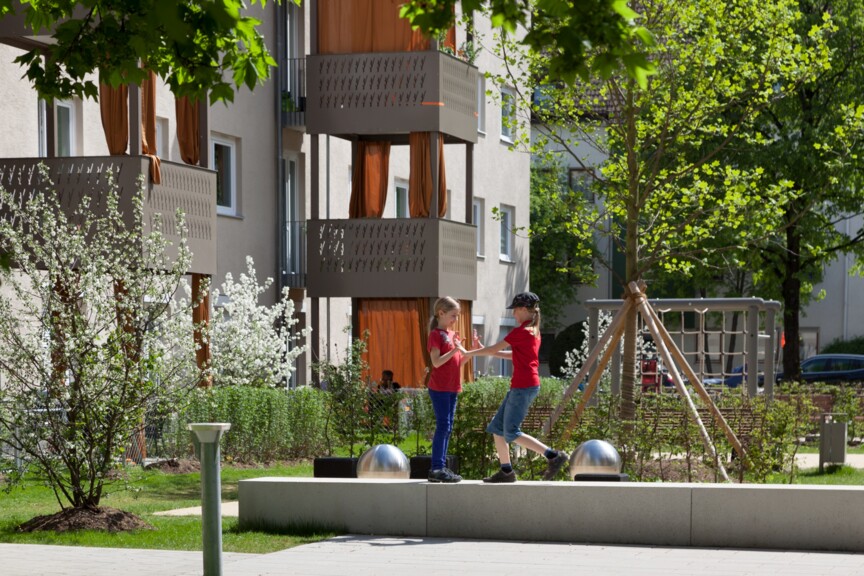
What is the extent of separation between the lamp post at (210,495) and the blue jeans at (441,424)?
11.9 feet

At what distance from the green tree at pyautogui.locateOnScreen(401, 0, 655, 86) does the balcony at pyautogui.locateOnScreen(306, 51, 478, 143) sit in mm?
20007

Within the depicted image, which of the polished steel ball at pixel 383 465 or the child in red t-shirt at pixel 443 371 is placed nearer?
the child in red t-shirt at pixel 443 371

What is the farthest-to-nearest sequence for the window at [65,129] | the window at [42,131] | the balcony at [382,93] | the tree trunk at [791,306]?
the tree trunk at [791,306] < the balcony at [382,93] < the window at [65,129] < the window at [42,131]

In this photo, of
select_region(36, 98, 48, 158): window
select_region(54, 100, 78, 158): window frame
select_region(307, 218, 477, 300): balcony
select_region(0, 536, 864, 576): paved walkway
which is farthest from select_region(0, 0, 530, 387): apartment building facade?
select_region(0, 536, 864, 576): paved walkway

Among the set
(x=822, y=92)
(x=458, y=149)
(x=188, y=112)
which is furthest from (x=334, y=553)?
(x=822, y=92)

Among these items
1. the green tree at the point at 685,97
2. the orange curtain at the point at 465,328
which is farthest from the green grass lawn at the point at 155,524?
the orange curtain at the point at 465,328

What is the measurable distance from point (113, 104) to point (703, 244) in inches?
829

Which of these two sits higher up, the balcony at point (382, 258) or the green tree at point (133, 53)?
the green tree at point (133, 53)

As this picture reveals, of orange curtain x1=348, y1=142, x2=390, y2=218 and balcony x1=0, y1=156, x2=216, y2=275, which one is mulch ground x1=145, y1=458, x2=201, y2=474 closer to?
balcony x1=0, y1=156, x2=216, y2=275

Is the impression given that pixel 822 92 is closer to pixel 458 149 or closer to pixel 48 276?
pixel 458 149

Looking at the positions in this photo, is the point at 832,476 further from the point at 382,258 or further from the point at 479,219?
the point at 479,219

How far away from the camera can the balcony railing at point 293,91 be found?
2917cm

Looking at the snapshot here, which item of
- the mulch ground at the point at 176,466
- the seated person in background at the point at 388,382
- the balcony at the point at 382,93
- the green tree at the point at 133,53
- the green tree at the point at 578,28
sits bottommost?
the mulch ground at the point at 176,466

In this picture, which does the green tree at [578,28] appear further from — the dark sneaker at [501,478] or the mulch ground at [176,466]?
the mulch ground at [176,466]
